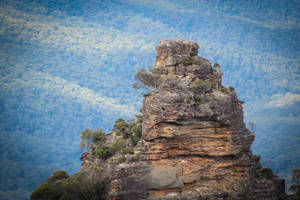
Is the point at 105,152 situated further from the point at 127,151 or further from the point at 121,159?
the point at 121,159

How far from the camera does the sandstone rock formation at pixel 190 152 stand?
151 feet

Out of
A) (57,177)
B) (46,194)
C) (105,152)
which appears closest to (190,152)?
(105,152)

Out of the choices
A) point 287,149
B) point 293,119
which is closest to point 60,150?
point 287,149

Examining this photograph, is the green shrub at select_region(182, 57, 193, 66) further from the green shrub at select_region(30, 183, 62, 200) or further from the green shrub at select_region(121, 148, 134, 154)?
the green shrub at select_region(30, 183, 62, 200)

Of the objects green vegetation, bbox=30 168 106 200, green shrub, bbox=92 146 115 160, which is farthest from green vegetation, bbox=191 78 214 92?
green vegetation, bbox=30 168 106 200

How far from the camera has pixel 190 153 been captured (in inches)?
1842

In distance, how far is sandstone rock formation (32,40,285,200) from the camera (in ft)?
151

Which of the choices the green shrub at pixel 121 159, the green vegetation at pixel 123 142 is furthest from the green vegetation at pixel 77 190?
the green shrub at pixel 121 159

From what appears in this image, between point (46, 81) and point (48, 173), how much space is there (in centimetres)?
6601

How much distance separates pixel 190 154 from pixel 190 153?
0.79 feet

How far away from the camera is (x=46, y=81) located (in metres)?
185

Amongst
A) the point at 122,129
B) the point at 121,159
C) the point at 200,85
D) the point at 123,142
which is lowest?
the point at 121,159

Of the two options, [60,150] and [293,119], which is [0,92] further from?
[293,119]

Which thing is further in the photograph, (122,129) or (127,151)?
(122,129)
